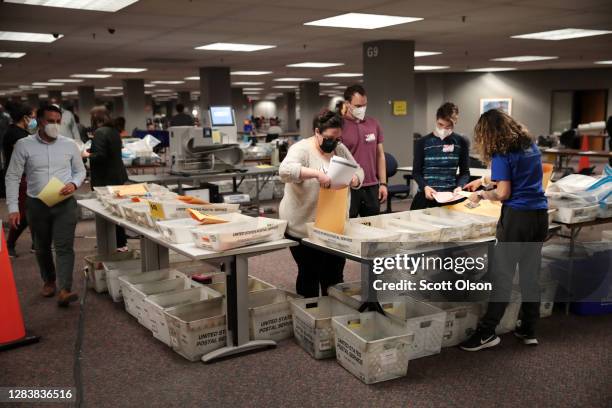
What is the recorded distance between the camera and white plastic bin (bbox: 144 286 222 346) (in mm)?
3479

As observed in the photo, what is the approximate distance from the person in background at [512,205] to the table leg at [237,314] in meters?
1.35

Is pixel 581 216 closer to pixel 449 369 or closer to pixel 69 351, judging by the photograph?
pixel 449 369

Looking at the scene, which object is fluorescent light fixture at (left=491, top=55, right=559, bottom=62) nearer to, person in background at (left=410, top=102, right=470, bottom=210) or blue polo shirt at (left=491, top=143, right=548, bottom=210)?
person in background at (left=410, top=102, right=470, bottom=210)

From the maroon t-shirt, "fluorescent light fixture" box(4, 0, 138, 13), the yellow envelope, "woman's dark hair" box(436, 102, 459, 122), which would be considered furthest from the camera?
"fluorescent light fixture" box(4, 0, 138, 13)

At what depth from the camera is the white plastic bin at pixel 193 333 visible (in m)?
3.26

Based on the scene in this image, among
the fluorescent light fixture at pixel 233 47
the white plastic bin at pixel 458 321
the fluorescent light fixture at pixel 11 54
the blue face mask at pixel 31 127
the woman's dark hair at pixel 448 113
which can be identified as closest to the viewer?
the white plastic bin at pixel 458 321

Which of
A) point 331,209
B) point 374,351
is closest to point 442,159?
point 331,209

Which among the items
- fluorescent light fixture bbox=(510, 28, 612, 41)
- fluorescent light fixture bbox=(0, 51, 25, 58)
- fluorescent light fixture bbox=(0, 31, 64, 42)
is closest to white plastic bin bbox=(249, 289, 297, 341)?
fluorescent light fixture bbox=(0, 31, 64, 42)

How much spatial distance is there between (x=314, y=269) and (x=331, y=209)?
2.08 feet

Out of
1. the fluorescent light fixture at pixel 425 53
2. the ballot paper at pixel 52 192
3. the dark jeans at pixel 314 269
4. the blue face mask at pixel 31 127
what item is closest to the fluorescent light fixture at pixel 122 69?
the fluorescent light fixture at pixel 425 53

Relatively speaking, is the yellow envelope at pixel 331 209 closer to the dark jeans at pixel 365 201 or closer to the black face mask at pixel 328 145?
the black face mask at pixel 328 145

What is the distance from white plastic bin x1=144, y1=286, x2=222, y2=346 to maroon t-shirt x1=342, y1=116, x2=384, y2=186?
1.45 m

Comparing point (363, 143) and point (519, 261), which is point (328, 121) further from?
point (519, 261)

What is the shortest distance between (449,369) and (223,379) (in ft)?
4.20
